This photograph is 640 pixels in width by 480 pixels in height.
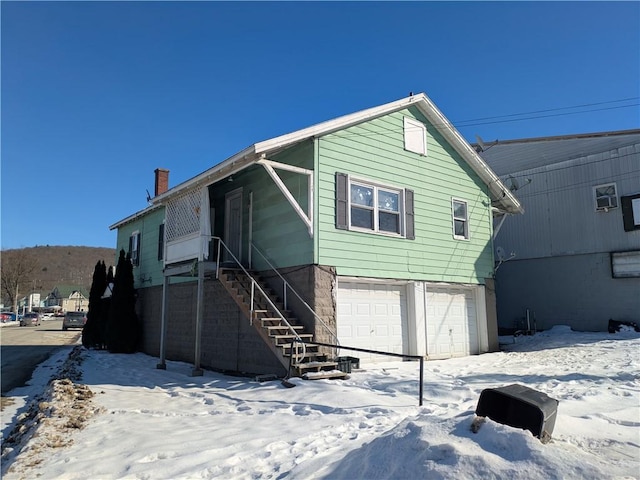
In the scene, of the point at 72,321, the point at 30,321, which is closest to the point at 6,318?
the point at 30,321

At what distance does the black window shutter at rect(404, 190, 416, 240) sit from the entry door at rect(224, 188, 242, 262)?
4.48 metres

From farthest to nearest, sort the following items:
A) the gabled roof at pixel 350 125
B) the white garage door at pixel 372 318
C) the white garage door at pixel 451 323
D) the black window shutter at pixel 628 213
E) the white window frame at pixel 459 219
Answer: the black window shutter at pixel 628 213, the white window frame at pixel 459 219, the white garage door at pixel 451 323, the white garage door at pixel 372 318, the gabled roof at pixel 350 125

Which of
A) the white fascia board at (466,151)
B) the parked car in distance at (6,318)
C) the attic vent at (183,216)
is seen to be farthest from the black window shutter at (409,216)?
the parked car in distance at (6,318)

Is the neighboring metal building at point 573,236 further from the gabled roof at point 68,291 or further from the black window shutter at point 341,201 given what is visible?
the gabled roof at point 68,291

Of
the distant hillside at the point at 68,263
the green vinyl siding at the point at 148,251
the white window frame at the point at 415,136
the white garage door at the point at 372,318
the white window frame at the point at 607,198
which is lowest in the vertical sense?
the white garage door at the point at 372,318

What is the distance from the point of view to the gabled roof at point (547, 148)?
17455mm

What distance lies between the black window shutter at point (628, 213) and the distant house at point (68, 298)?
9650 centimetres

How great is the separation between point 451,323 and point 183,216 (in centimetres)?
793

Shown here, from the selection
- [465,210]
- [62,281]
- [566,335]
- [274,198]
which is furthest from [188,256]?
[62,281]

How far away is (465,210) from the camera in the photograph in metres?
14.6

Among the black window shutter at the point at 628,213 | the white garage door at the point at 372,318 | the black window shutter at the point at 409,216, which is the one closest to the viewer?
the white garage door at the point at 372,318

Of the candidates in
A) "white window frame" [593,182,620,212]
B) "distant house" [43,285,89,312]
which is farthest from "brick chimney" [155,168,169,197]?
"distant house" [43,285,89,312]

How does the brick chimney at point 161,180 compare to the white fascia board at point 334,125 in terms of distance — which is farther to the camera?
the brick chimney at point 161,180

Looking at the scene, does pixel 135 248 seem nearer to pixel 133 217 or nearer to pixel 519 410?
pixel 133 217
